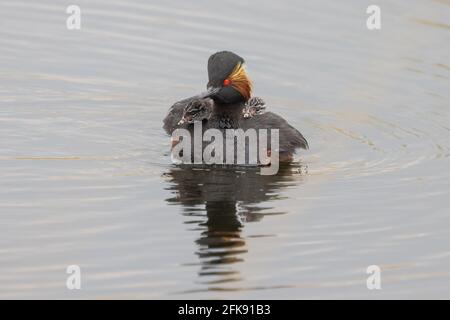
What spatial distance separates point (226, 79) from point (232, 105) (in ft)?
1.08

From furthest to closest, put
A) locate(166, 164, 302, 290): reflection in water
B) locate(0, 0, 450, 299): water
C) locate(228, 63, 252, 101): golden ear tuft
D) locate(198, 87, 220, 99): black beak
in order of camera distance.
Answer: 1. locate(228, 63, 252, 101): golden ear tuft
2. locate(198, 87, 220, 99): black beak
3. locate(166, 164, 302, 290): reflection in water
4. locate(0, 0, 450, 299): water

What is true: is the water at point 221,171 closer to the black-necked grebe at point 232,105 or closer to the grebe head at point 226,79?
the black-necked grebe at point 232,105

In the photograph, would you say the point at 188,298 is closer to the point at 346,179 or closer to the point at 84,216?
the point at 84,216

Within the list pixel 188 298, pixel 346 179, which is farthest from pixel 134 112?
pixel 188 298

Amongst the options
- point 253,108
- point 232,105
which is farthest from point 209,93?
point 253,108

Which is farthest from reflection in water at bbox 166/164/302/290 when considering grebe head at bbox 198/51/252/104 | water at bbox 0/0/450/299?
grebe head at bbox 198/51/252/104

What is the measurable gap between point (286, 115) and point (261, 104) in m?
1.13

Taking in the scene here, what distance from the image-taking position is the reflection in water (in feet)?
32.9

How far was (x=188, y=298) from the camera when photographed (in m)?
9.20

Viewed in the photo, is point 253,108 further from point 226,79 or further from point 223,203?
point 223,203

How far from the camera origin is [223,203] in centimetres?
1155

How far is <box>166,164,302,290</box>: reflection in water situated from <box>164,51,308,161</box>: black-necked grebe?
21.8 inches

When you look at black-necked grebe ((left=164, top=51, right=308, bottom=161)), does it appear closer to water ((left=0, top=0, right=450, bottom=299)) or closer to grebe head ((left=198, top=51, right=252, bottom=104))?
grebe head ((left=198, top=51, right=252, bottom=104))

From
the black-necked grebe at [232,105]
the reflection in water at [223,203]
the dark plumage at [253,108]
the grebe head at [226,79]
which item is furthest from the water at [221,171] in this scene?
the grebe head at [226,79]
